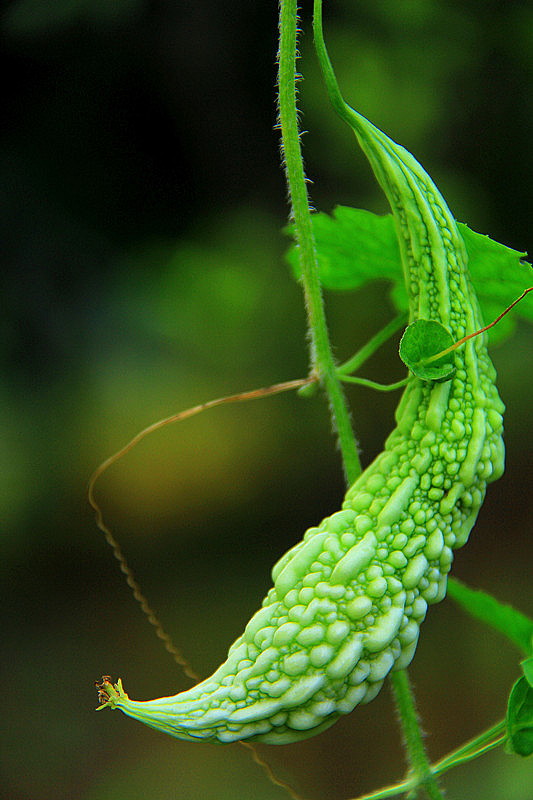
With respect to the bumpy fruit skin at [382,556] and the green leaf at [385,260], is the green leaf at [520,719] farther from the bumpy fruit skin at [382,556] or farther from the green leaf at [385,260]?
the green leaf at [385,260]

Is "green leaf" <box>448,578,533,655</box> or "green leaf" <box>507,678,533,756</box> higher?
"green leaf" <box>448,578,533,655</box>

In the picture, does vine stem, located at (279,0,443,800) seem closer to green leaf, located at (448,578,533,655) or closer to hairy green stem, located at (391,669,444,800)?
hairy green stem, located at (391,669,444,800)

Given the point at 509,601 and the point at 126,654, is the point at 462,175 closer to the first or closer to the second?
the point at 509,601

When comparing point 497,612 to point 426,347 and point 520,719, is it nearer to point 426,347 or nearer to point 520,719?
point 520,719

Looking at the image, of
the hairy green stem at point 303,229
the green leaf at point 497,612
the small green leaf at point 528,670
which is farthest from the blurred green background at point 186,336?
the hairy green stem at point 303,229

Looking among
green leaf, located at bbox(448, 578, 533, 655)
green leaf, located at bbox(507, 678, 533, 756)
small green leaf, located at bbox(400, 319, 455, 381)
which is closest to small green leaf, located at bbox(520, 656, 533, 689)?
green leaf, located at bbox(507, 678, 533, 756)

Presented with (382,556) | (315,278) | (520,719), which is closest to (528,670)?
(520,719)
